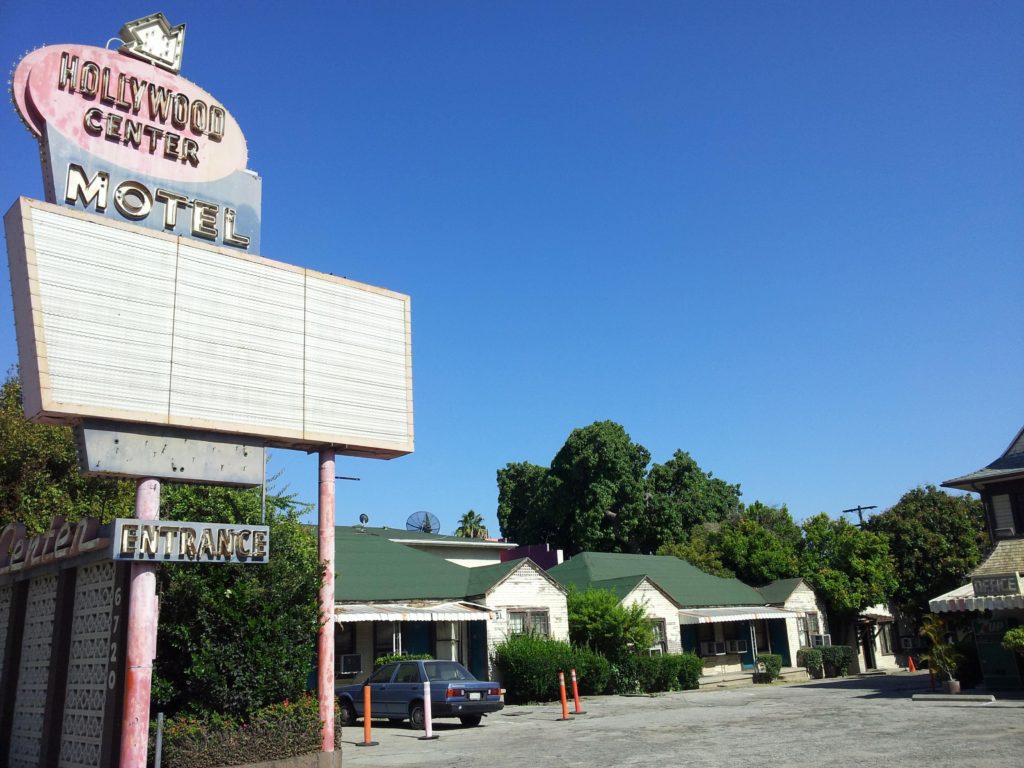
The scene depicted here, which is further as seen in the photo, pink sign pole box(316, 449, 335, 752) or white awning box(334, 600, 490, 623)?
white awning box(334, 600, 490, 623)

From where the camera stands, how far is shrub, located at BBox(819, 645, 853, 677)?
39.1m

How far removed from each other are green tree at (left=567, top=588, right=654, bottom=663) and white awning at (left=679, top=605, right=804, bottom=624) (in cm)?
418

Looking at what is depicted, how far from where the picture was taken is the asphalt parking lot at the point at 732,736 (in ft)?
43.1

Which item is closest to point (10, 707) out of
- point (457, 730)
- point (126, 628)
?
point (126, 628)

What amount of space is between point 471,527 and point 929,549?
38.6 m

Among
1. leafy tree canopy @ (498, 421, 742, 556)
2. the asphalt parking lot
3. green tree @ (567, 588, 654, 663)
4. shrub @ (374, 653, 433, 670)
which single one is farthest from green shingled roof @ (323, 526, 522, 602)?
leafy tree canopy @ (498, 421, 742, 556)

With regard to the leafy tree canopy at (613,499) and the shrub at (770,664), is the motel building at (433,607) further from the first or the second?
the leafy tree canopy at (613,499)

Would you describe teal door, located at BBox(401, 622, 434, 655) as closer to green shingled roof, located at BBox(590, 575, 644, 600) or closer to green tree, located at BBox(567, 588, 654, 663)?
green tree, located at BBox(567, 588, 654, 663)

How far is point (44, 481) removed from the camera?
78.9ft

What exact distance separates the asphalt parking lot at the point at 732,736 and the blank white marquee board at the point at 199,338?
5926 mm

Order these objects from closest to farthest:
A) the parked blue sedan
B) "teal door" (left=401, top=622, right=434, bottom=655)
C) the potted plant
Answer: the parked blue sedan < the potted plant < "teal door" (left=401, top=622, right=434, bottom=655)

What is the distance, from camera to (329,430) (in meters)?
15.2

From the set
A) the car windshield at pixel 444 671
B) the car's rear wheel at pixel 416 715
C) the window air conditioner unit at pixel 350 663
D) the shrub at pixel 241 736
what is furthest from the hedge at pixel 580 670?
the shrub at pixel 241 736

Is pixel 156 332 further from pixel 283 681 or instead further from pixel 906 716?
pixel 906 716
